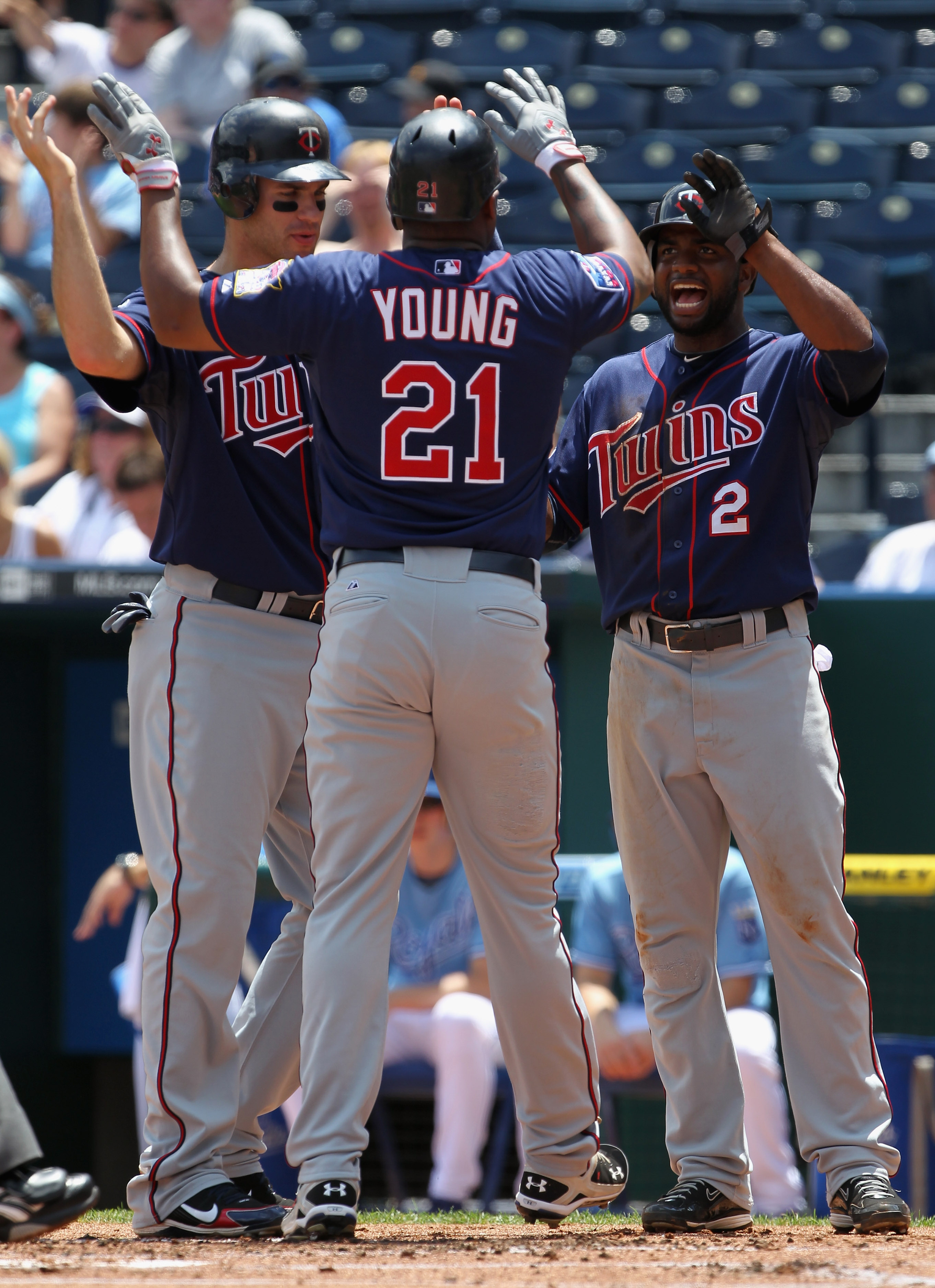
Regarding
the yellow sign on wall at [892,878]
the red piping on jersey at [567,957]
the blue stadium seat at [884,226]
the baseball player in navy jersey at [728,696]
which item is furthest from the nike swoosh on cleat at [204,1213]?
the blue stadium seat at [884,226]

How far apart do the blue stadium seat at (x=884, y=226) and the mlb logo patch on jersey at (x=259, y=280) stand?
6.61 meters

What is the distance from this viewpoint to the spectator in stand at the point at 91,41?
373 inches

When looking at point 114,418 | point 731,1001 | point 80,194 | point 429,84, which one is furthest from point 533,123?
point 429,84

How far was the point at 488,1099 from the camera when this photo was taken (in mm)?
5312

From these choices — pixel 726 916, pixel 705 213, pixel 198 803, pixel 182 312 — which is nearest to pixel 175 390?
pixel 182 312

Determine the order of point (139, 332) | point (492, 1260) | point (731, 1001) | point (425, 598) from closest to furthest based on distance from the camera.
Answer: point (492, 1260), point (425, 598), point (139, 332), point (731, 1001)

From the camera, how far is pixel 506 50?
10430 millimetres

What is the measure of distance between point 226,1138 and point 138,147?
181cm

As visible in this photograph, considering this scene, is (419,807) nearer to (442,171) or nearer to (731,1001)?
(442,171)

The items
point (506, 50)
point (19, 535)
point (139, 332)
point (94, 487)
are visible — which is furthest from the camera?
point (506, 50)

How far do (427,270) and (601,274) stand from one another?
0.32m

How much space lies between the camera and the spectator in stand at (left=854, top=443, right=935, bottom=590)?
241 inches

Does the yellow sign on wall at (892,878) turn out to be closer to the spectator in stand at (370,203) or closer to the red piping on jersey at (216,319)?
the red piping on jersey at (216,319)

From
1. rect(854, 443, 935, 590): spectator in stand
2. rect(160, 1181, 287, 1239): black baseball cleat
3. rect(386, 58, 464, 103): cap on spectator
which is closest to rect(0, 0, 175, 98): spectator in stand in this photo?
rect(386, 58, 464, 103): cap on spectator
